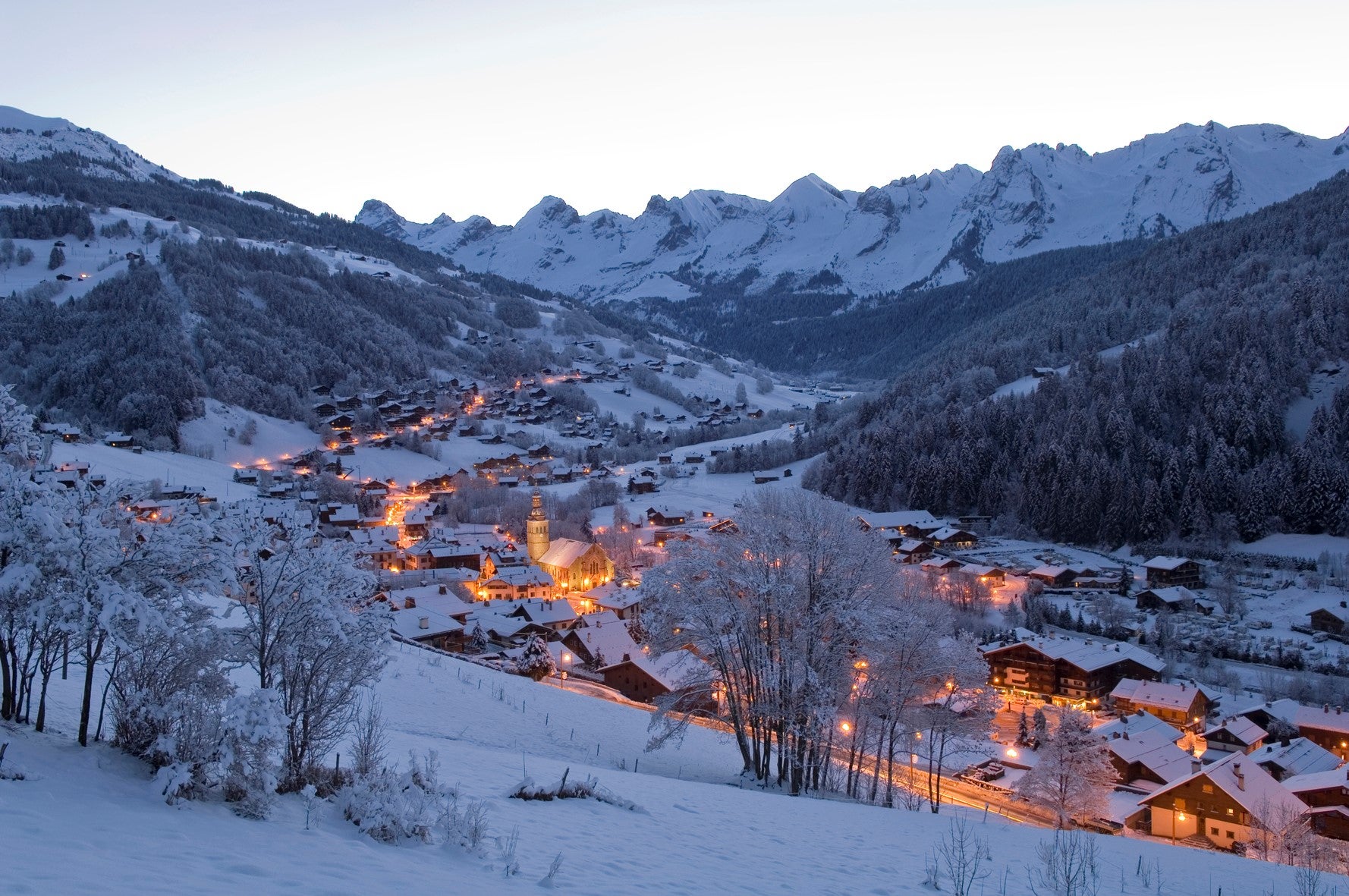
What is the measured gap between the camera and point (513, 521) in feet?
212

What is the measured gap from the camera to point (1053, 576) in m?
50.1

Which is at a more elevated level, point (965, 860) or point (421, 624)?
point (965, 860)

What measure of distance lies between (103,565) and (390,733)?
7.93m

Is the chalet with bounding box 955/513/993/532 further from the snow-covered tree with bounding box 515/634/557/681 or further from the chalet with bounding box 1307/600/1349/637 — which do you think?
the snow-covered tree with bounding box 515/634/557/681

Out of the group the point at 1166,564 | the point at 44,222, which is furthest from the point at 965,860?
the point at 44,222

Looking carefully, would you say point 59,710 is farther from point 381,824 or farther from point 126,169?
point 126,169

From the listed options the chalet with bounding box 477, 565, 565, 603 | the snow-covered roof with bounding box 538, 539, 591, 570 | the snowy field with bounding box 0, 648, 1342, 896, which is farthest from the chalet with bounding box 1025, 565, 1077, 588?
the snowy field with bounding box 0, 648, 1342, 896

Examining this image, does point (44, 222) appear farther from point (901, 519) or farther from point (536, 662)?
point (536, 662)

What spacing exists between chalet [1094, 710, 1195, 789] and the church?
96.9ft

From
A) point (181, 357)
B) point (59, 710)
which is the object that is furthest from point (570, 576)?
point (181, 357)

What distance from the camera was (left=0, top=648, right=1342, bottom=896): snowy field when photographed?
575 centimetres

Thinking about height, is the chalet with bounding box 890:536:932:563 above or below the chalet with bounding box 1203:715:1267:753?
above

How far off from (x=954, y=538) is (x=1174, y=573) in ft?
48.6

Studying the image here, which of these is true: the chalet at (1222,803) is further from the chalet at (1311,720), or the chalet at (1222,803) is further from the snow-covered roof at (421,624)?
the snow-covered roof at (421,624)
